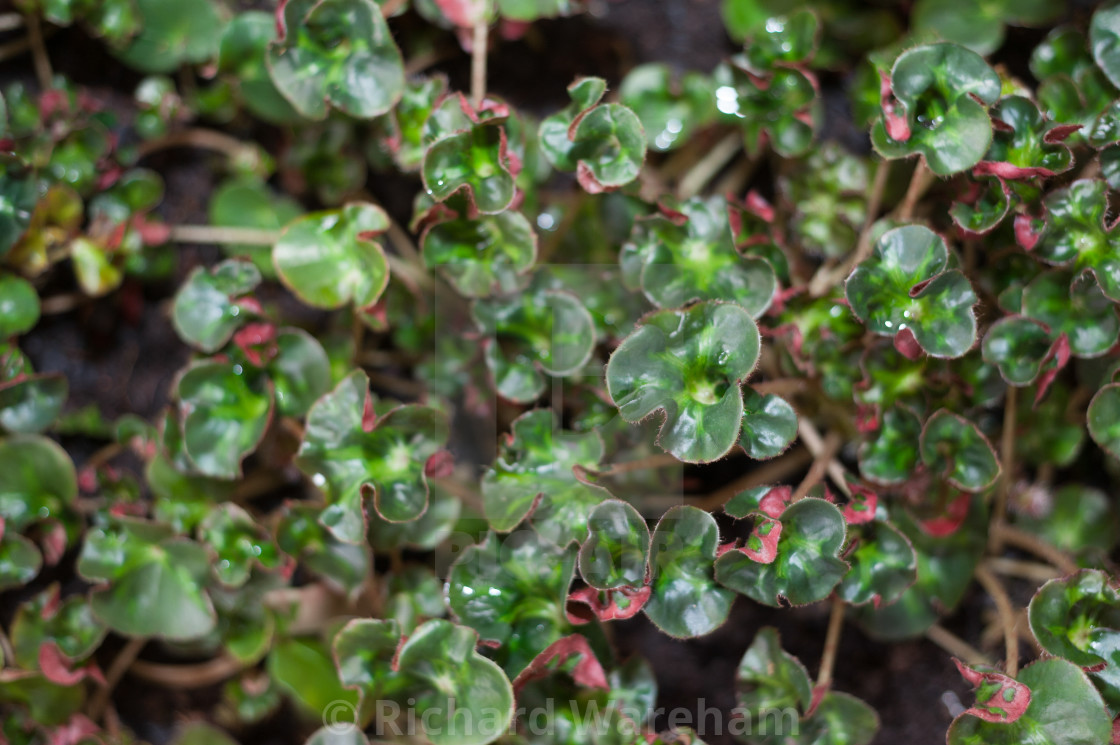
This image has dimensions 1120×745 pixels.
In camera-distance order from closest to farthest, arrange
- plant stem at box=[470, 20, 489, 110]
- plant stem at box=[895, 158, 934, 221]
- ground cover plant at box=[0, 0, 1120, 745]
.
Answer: ground cover plant at box=[0, 0, 1120, 745] → plant stem at box=[895, 158, 934, 221] → plant stem at box=[470, 20, 489, 110]

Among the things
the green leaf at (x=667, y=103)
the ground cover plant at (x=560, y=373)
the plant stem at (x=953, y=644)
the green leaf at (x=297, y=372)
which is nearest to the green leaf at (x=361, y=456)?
the ground cover plant at (x=560, y=373)

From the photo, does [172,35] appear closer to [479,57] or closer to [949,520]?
[479,57]

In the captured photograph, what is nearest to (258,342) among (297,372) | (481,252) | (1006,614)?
(297,372)

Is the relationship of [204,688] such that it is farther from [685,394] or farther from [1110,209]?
[1110,209]

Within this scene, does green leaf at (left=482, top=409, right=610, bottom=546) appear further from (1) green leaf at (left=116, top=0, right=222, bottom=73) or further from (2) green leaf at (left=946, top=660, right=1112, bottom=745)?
(1) green leaf at (left=116, top=0, right=222, bottom=73)

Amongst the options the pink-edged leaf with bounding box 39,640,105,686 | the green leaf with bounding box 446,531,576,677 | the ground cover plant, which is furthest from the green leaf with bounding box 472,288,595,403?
the pink-edged leaf with bounding box 39,640,105,686

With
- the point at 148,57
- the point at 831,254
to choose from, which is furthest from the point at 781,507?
the point at 148,57
